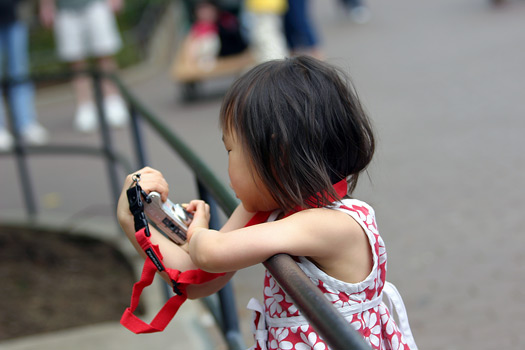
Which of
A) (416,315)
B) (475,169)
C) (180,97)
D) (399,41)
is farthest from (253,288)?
(399,41)

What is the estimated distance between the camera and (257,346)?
5.29ft

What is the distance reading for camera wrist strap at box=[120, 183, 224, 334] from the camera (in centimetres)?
160

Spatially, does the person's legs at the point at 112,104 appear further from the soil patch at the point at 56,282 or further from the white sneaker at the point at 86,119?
the soil patch at the point at 56,282

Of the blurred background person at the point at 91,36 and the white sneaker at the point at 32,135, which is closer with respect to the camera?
the white sneaker at the point at 32,135

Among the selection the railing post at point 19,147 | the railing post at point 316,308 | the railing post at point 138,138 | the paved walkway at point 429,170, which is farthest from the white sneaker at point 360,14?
the railing post at point 316,308

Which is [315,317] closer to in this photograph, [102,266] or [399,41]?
[102,266]

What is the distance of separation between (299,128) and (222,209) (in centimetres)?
45

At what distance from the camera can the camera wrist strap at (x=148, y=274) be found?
1.60m

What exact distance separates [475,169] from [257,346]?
3790 mm

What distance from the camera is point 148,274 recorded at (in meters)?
1.64

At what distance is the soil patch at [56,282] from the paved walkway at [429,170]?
0.99 feet

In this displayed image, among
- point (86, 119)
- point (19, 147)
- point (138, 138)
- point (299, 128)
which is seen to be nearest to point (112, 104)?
point (86, 119)

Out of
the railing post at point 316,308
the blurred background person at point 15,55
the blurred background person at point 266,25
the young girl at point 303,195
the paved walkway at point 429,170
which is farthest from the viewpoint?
the blurred background person at point 266,25

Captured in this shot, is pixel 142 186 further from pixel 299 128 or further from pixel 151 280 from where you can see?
pixel 299 128
